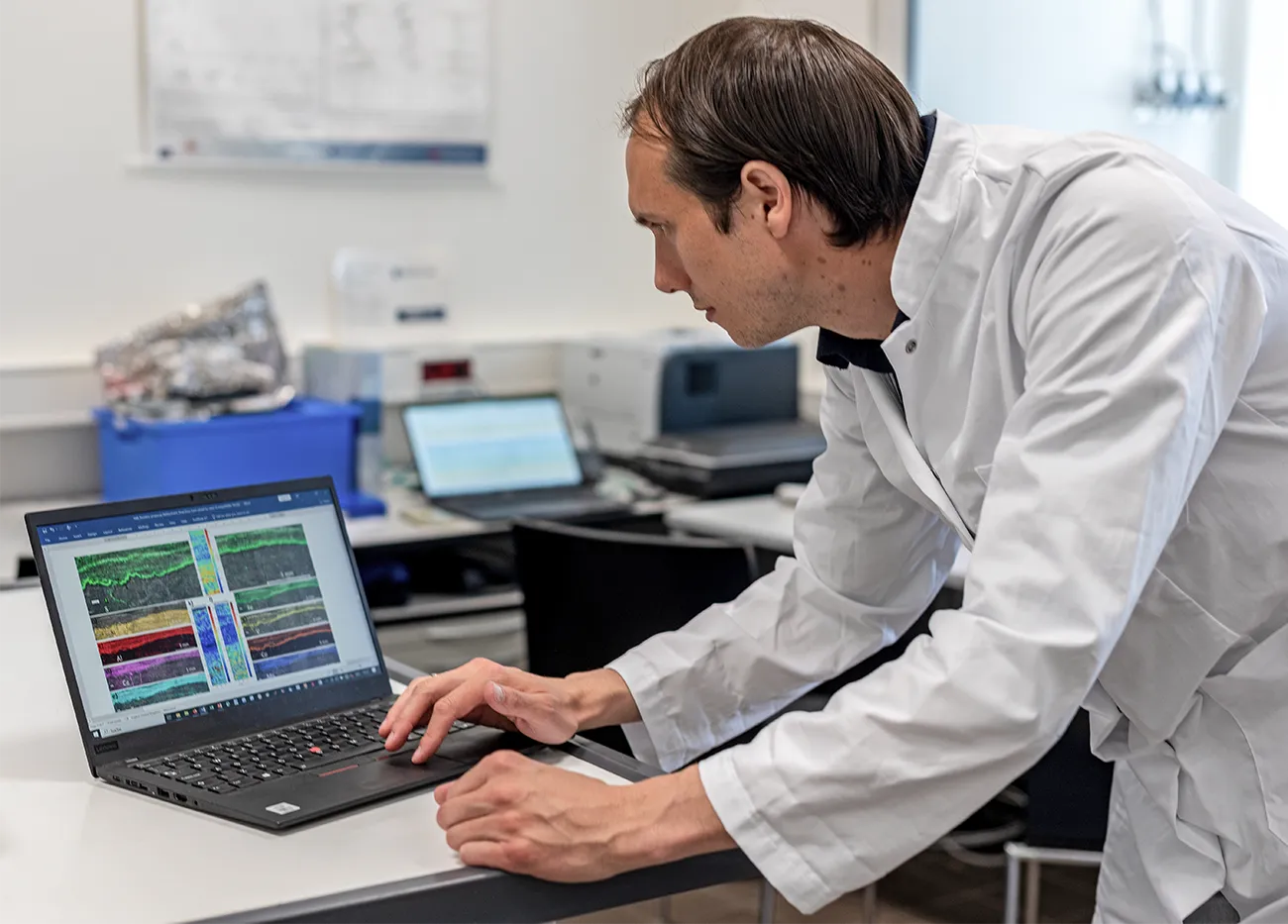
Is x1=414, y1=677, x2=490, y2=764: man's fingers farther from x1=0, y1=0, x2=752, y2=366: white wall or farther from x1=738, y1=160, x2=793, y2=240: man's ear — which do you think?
x1=0, y1=0, x2=752, y2=366: white wall

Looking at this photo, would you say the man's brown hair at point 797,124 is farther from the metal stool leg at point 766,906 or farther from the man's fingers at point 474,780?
the metal stool leg at point 766,906

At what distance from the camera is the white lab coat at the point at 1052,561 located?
3.30 ft

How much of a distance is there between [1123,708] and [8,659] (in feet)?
3.65

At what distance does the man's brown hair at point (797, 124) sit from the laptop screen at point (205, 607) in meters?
0.49

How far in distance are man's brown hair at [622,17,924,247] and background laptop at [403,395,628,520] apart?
69.3 inches

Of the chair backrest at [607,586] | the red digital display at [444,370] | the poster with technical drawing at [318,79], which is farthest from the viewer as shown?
the red digital display at [444,370]

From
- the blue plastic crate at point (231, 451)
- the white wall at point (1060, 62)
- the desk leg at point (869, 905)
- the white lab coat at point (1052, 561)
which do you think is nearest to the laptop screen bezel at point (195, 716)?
the white lab coat at point (1052, 561)

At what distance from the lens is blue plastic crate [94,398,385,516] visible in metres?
2.78

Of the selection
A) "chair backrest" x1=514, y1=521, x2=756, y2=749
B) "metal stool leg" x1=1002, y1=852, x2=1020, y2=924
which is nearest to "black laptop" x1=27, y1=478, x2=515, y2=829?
"chair backrest" x1=514, y1=521, x2=756, y2=749

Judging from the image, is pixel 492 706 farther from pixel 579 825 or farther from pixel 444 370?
pixel 444 370

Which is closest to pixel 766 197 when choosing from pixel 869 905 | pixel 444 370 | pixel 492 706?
pixel 492 706

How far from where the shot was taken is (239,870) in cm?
106

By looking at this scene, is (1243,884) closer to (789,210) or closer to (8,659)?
(789,210)

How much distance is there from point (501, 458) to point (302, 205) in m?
0.74
